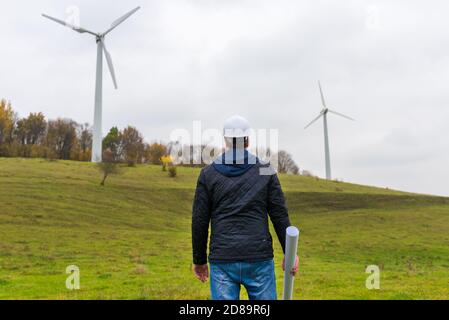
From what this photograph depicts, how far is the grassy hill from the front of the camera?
621 inches

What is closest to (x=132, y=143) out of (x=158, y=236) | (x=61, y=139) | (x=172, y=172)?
(x=61, y=139)

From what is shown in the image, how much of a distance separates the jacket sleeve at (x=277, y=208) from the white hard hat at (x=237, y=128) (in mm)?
485

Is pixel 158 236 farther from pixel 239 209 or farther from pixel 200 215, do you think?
pixel 239 209

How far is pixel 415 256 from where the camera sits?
32.2 meters

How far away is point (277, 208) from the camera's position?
507cm

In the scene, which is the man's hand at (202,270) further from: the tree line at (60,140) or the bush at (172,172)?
the tree line at (60,140)

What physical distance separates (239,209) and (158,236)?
1283 inches

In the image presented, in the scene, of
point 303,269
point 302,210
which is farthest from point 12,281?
point 302,210

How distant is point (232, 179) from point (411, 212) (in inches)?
2150

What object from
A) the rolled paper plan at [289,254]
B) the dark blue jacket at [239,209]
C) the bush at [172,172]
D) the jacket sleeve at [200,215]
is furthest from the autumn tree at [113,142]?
the rolled paper plan at [289,254]

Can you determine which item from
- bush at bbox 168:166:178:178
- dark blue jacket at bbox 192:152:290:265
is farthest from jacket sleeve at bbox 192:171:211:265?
bush at bbox 168:166:178:178

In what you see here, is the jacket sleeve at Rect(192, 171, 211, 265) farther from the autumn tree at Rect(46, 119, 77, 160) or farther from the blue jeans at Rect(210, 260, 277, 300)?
the autumn tree at Rect(46, 119, 77, 160)

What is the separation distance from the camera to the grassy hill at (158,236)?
15781 mm

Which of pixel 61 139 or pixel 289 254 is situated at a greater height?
pixel 61 139
